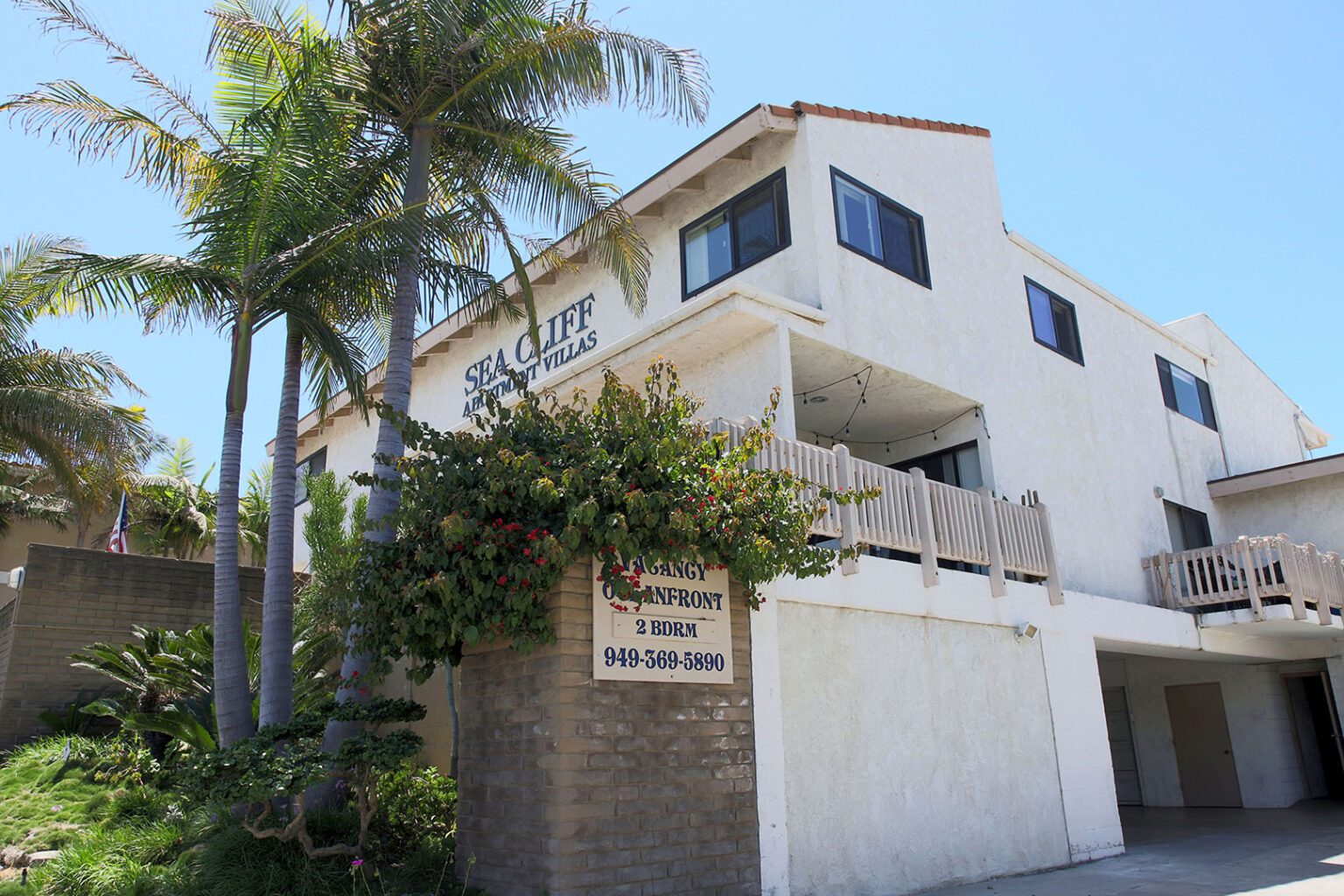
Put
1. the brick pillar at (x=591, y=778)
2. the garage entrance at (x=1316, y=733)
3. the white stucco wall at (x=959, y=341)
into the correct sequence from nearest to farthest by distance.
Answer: the brick pillar at (x=591, y=778), the white stucco wall at (x=959, y=341), the garage entrance at (x=1316, y=733)

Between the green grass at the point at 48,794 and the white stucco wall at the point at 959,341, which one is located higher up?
the white stucco wall at the point at 959,341

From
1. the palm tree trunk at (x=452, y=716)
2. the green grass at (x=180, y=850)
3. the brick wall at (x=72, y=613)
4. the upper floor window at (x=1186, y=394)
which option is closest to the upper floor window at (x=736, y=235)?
the palm tree trunk at (x=452, y=716)

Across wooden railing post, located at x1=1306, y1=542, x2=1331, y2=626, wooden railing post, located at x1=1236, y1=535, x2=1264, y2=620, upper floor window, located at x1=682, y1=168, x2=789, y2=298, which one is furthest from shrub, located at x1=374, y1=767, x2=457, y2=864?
wooden railing post, located at x1=1306, y1=542, x2=1331, y2=626

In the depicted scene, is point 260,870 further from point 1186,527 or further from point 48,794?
point 1186,527

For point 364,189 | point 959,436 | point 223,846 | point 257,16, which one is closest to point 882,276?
point 959,436

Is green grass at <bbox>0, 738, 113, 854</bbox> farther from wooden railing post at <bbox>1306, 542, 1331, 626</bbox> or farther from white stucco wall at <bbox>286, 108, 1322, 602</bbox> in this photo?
wooden railing post at <bbox>1306, 542, 1331, 626</bbox>

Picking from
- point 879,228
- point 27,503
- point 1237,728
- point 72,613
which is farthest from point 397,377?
point 27,503

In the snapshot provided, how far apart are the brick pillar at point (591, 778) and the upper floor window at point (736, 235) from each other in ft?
21.2

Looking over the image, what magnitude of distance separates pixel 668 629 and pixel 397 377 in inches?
144

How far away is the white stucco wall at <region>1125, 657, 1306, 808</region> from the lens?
17.4 metres

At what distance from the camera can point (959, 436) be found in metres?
14.0

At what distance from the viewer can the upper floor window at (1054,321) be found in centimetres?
1584

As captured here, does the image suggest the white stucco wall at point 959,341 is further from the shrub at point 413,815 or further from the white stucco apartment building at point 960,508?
the shrub at point 413,815

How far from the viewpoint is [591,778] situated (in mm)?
7004
